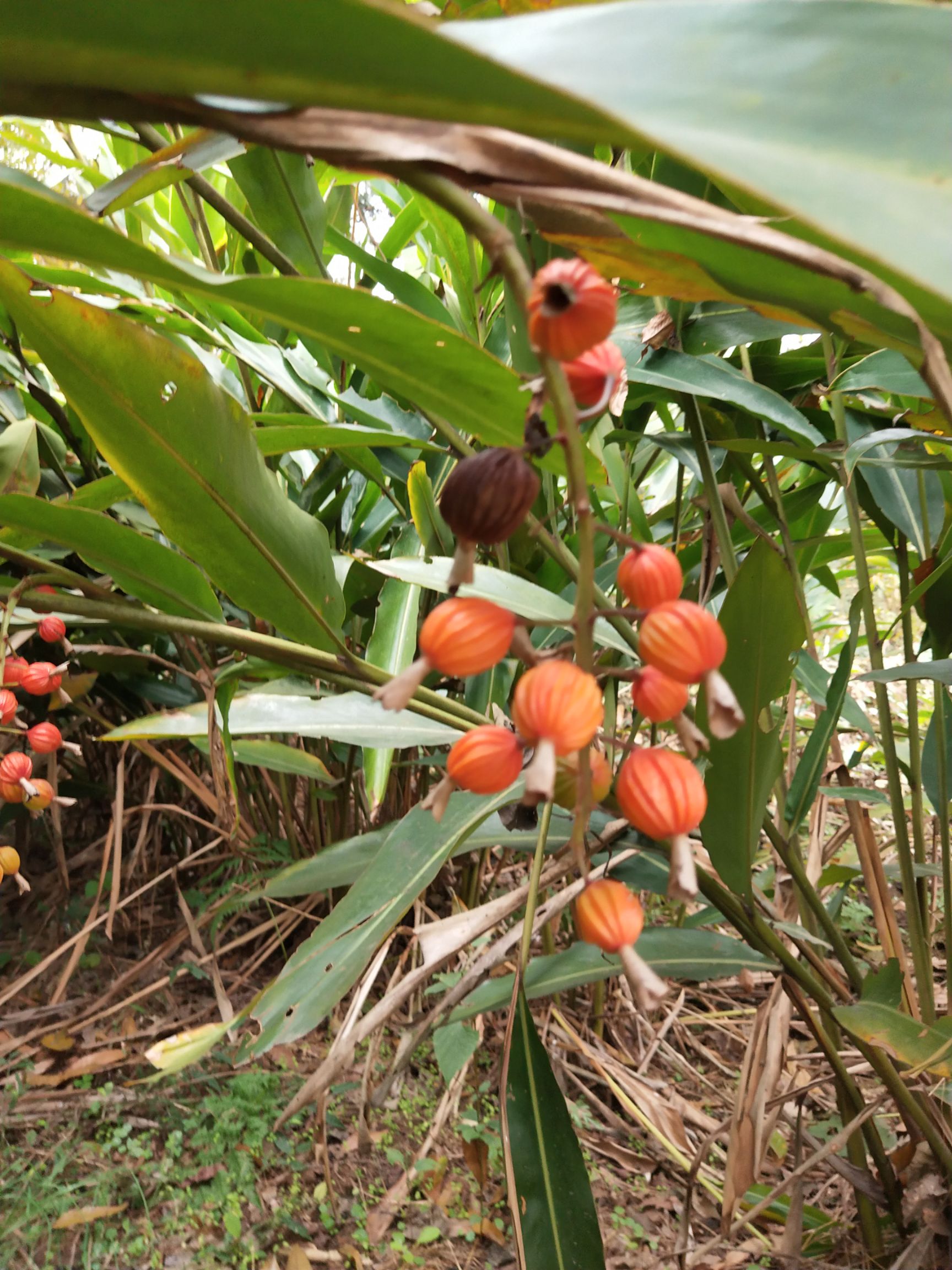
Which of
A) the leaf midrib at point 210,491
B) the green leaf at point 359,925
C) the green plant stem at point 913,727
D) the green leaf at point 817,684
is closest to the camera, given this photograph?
the leaf midrib at point 210,491

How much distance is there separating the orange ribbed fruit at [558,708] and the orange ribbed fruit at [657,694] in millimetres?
28

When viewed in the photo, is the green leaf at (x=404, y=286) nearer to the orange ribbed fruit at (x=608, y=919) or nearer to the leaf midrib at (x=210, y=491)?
the leaf midrib at (x=210, y=491)

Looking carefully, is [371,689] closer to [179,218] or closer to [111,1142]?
[111,1142]

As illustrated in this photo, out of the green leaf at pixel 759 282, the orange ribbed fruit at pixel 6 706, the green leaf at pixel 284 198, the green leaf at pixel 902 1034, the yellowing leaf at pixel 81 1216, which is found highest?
the green leaf at pixel 284 198

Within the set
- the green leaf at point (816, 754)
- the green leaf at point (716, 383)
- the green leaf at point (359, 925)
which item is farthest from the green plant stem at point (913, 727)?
Answer: the green leaf at point (359, 925)

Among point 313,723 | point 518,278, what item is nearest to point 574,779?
point 518,278

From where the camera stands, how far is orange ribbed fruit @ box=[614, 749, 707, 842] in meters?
0.20

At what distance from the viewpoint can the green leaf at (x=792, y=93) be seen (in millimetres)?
122

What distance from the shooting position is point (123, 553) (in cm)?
47

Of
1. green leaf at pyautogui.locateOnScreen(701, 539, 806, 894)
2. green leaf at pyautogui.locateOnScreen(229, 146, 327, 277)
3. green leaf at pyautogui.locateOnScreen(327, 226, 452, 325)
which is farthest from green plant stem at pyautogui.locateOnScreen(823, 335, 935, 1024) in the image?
green leaf at pyautogui.locateOnScreen(229, 146, 327, 277)

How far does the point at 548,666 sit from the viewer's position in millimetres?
187

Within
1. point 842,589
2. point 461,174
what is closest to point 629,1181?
point 461,174

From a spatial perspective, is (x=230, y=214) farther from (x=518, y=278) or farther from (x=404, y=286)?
(x=518, y=278)

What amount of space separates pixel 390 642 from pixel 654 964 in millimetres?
350
